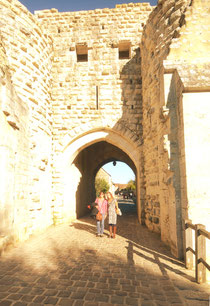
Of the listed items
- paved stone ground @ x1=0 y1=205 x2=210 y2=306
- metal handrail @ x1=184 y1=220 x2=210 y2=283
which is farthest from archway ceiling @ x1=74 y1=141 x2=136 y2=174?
metal handrail @ x1=184 y1=220 x2=210 y2=283

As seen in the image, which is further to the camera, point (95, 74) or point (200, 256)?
point (95, 74)

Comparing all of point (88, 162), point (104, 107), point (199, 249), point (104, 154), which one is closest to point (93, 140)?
point (104, 107)

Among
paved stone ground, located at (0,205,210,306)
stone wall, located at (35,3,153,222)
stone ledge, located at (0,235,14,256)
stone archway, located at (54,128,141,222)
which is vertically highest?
stone wall, located at (35,3,153,222)

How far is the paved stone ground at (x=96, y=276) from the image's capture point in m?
2.52

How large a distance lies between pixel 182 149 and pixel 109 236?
3.24m

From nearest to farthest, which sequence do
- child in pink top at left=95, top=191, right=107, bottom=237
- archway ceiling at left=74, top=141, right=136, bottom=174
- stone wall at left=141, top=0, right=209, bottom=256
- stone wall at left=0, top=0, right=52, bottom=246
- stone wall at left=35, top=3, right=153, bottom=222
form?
1. stone wall at left=141, top=0, right=209, bottom=256
2. stone wall at left=0, top=0, right=52, bottom=246
3. child in pink top at left=95, top=191, right=107, bottom=237
4. stone wall at left=35, top=3, right=153, bottom=222
5. archway ceiling at left=74, top=141, right=136, bottom=174

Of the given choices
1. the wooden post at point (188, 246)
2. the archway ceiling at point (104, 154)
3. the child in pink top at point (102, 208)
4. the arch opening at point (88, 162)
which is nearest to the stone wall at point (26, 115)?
the child in pink top at point (102, 208)

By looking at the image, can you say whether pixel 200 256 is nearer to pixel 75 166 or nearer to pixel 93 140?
pixel 93 140

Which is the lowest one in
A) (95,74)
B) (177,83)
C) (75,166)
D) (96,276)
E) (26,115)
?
(96,276)

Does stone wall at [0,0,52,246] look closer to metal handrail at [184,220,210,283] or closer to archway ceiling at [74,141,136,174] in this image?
metal handrail at [184,220,210,283]

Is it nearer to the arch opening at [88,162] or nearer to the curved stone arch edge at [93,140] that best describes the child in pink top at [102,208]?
the curved stone arch edge at [93,140]

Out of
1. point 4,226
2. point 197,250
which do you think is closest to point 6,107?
point 4,226

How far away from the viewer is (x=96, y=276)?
3.11 meters

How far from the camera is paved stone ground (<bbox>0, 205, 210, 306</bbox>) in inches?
99.3
